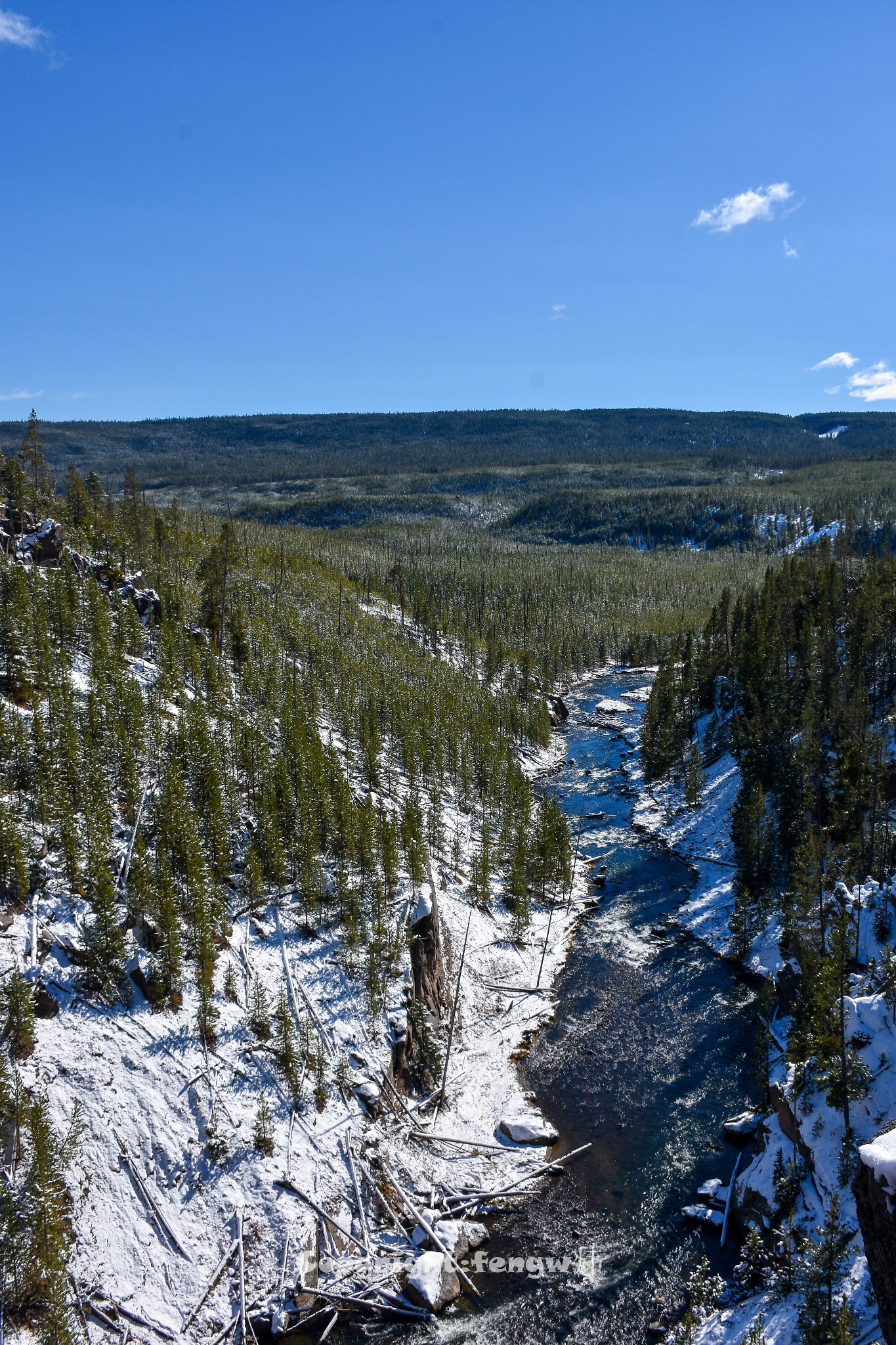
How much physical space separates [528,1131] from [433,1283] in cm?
862

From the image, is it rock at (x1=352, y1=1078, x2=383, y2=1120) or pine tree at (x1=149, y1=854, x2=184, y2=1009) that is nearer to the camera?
pine tree at (x1=149, y1=854, x2=184, y2=1009)

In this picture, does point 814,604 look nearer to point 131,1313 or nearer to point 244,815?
point 244,815

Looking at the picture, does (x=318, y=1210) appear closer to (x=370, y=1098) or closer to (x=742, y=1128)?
(x=370, y=1098)

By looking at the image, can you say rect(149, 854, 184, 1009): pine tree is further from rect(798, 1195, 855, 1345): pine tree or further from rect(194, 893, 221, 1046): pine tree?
rect(798, 1195, 855, 1345): pine tree

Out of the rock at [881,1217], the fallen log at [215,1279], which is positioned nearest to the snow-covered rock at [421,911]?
the fallen log at [215,1279]

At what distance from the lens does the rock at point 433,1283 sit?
24312 millimetres

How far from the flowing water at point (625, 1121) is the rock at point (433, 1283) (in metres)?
0.50

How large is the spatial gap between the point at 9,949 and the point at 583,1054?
28.9m

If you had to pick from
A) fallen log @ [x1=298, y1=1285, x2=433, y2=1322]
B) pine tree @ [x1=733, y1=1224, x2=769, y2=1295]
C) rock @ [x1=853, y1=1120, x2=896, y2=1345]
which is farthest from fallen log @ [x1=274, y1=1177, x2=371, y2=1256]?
rock @ [x1=853, y1=1120, x2=896, y2=1345]

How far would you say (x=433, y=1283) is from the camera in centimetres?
2462

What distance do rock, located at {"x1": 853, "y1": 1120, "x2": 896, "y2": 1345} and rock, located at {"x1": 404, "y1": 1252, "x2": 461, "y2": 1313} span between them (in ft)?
49.5

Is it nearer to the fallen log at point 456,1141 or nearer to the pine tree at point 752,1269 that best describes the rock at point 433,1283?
the fallen log at point 456,1141

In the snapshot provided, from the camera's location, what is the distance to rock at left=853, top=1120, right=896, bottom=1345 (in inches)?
581

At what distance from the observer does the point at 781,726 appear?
65.4 meters
